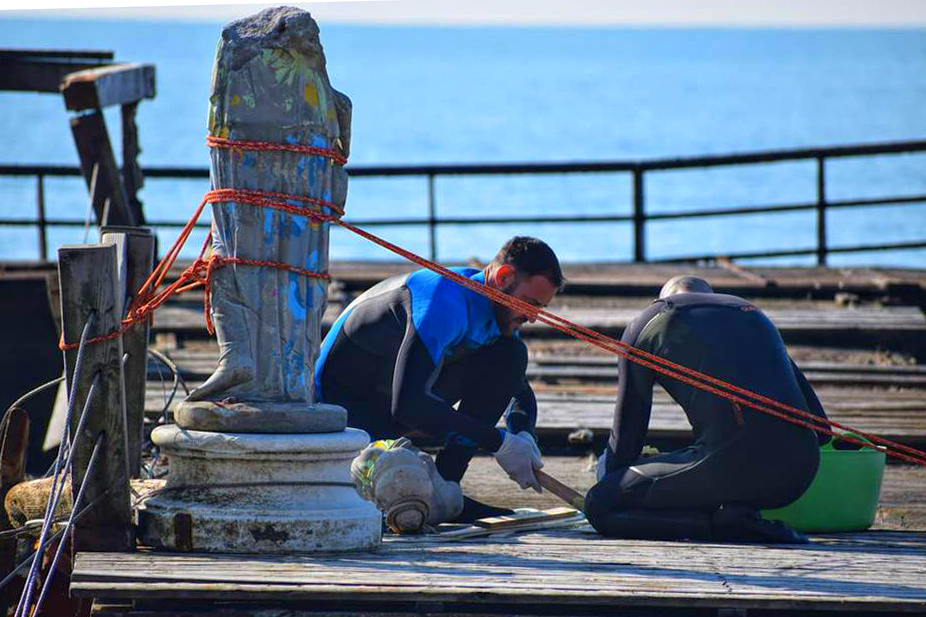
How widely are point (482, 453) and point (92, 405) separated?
3448 millimetres

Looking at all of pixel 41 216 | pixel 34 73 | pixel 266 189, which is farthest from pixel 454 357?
pixel 41 216

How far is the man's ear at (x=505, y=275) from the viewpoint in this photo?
6055mm

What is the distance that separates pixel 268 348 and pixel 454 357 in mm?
1331

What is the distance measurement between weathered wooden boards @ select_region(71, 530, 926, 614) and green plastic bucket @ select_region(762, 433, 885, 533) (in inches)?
20.0

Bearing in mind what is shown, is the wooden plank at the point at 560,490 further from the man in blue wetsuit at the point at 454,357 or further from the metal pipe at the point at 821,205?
the metal pipe at the point at 821,205

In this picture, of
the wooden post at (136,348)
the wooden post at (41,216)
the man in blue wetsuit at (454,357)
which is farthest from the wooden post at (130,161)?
the wooden post at (136,348)

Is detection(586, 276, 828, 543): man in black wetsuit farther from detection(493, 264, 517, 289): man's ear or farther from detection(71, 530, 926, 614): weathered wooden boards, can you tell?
detection(493, 264, 517, 289): man's ear

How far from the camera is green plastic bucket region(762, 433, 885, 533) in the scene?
5.81 meters

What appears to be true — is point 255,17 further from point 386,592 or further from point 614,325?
point 614,325

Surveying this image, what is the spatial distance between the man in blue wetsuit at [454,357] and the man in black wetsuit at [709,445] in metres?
0.47

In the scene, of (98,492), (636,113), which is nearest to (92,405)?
(98,492)

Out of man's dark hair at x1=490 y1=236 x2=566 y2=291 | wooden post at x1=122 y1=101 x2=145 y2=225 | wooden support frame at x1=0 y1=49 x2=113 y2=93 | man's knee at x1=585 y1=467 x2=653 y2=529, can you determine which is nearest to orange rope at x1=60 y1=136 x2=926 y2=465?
man's dark hair at x1=490 y1=236 x2=566 y2=291

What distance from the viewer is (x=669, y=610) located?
5035 mm

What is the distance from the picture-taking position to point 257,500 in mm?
4961
